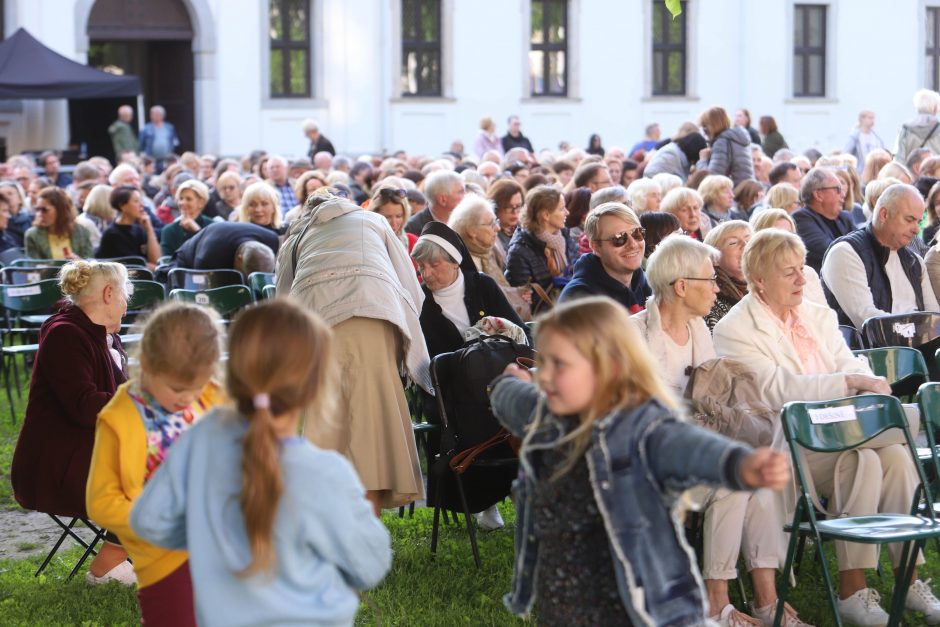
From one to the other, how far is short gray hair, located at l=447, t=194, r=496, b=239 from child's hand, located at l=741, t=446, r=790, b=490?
5.47m

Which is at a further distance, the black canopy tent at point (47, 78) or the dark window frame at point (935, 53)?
the dark window frame at point (935, 53)

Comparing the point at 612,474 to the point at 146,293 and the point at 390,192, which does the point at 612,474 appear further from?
Result: the point at 146,293

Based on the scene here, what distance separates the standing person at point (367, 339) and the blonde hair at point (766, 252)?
1.42 meters

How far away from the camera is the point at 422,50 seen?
Answer: 27.4 m

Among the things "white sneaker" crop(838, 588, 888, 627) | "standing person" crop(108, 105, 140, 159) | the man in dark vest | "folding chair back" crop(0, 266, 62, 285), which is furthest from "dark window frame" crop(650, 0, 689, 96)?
"white sneaker" crop(838, 588, 888, 627)

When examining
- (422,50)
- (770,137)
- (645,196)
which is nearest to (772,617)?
(645,196)

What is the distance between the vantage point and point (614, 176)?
17.0 metres

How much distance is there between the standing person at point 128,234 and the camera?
39.5 ft

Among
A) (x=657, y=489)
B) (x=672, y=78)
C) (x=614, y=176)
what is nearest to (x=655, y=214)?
(x=657, y=489)

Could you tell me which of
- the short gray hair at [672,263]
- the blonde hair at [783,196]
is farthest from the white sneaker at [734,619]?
the blonde hair at [783,196]

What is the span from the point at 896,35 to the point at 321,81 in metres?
12.3

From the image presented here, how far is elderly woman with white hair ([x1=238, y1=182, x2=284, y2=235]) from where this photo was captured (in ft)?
36.4

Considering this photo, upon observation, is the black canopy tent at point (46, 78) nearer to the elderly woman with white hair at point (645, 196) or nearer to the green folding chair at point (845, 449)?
the elderly woman with white hair at point (645, 196)

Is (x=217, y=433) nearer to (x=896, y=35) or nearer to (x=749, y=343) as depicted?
(x=749, y=343)
